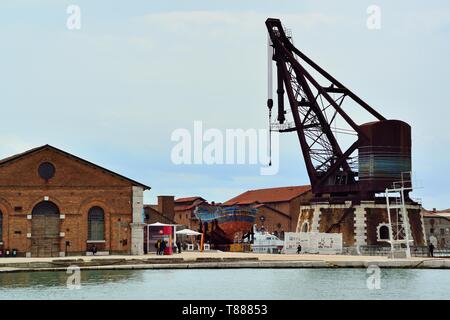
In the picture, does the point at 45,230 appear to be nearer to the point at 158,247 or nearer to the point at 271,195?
the point at 158,247

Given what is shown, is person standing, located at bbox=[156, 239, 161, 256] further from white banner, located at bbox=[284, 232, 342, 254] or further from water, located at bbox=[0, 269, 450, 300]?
white banner, located at bbox=[284, 232, 342, 254]

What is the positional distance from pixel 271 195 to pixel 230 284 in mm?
77676

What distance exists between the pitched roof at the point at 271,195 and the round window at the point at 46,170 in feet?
183

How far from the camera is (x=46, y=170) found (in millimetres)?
55406

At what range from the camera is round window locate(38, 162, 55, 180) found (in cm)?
5525

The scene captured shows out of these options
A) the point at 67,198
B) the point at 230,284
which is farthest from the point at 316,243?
the point at 230,284

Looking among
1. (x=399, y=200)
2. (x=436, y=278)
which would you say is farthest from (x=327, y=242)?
(x=436, y=278)

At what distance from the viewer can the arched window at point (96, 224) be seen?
56156mm

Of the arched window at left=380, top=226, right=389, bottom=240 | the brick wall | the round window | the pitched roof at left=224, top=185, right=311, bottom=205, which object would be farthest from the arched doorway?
the pitched roof at left=224, top=185, right=311, bottom=205

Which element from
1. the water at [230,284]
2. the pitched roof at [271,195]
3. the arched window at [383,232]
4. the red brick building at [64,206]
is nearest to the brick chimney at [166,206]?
the pitched roof at [271,195]

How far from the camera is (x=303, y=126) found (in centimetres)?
7112
